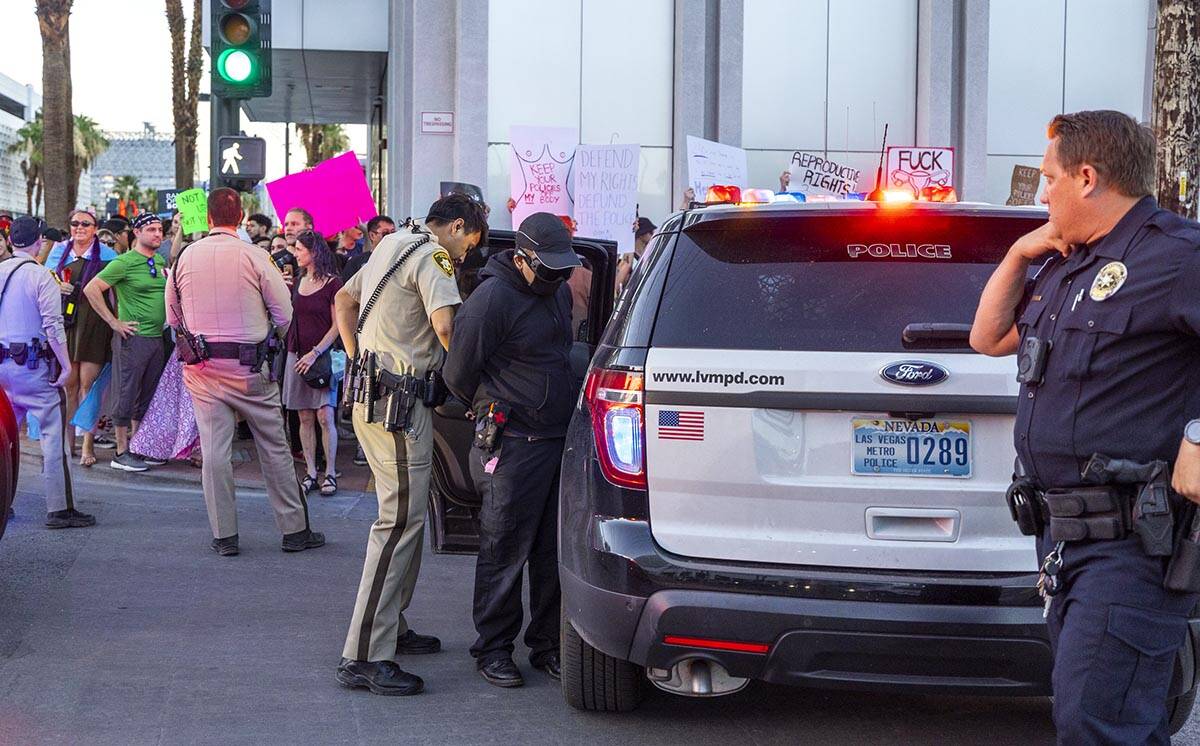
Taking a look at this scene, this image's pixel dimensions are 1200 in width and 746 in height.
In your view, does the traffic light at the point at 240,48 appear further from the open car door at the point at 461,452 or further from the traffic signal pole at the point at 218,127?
the open car door at the point at 461,452

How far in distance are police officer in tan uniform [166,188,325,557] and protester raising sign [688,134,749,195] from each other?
6.52 meters

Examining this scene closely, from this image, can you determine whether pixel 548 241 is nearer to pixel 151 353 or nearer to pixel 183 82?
pixel 151 353

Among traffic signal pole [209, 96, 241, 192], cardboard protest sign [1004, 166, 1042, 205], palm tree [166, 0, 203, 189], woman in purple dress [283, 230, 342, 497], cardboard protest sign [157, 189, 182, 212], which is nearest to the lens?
woman in purple dress [283, 230, 342, 497]

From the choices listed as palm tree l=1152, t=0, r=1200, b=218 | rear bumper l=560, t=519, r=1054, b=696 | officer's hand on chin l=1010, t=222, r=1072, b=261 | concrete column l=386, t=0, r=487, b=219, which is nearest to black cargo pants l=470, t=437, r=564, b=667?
rear bumper l=560, t=519, r=1054, b=696

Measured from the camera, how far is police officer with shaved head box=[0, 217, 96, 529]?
817cm

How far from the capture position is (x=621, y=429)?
4.20 metres

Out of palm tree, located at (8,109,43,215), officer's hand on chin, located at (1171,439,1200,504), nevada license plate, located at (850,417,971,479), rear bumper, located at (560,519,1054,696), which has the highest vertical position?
palm tree, located at (8,109,43,215)

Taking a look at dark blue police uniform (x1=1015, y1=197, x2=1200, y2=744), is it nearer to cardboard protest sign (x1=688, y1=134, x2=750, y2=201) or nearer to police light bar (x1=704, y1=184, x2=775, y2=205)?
police light bar (x1=704, y1=184, x2=775, y2=205)

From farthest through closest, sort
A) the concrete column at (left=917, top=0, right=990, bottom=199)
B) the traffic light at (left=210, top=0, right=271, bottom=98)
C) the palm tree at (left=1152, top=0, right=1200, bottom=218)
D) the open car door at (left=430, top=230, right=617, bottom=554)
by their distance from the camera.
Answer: the concrete column at (left=917, top=0, right=990, bottom=199)
the traffic light at (left=210, top=0, right=271, bottom=98)
the palm tree at (left=1152, top=0, right=1200, bottom=218)
the open car door at (left=430, top=230, right=617, bottom=554)

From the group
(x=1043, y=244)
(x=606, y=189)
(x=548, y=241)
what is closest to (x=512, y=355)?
(x=548, y=241)

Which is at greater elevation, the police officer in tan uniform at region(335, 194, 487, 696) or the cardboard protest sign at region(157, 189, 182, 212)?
the cardboard protest sign at region(157, 189, 182, 212)

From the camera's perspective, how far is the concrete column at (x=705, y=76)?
1677 centimetres

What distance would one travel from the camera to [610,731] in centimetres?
480

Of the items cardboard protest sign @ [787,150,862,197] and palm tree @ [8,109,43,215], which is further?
palm tree @ [8,109,43,215]
